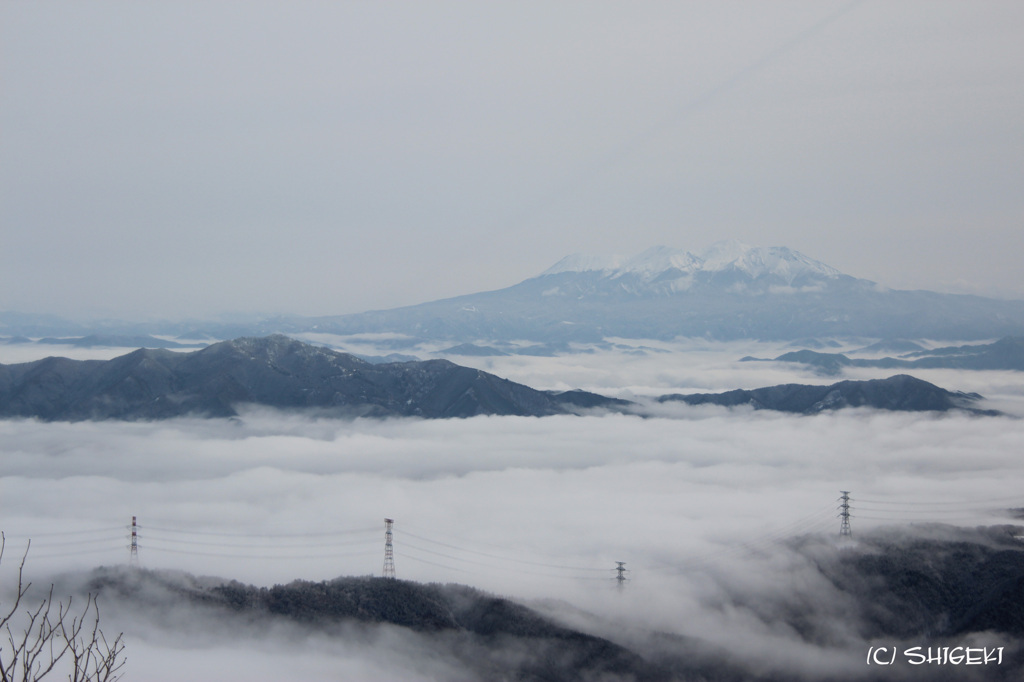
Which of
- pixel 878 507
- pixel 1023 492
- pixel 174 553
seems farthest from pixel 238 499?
pixel 1023 492

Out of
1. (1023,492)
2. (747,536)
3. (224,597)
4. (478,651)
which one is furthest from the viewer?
(1023,492)

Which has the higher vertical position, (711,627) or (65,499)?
(65,499)

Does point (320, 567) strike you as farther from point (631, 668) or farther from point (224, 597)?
point (631, 668)

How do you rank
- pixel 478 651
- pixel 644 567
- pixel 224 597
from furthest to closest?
1. pixel 644 567
2. pixel 224 597
3. pixel 478 651

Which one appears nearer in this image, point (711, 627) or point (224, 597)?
point (224, 597)

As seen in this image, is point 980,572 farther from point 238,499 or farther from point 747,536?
point 238,499

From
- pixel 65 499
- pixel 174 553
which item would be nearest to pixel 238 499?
pixel 65 499

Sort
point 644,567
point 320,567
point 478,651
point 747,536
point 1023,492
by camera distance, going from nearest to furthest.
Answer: point 478,651 < point 320,567 < point 644,567 < point 747,536 < point 1023,492

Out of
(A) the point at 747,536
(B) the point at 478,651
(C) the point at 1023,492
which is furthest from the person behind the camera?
(C) the point at 1023,492

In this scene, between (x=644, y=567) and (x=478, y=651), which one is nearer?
(x=478, y=651)
